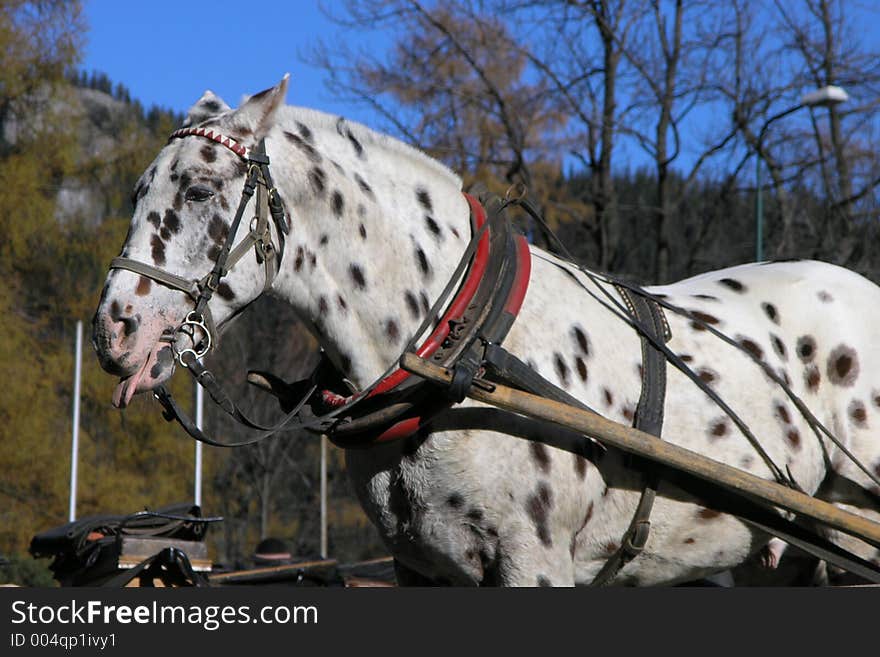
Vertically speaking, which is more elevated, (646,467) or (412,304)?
(412,304)

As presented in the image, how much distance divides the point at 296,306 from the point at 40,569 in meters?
9.93

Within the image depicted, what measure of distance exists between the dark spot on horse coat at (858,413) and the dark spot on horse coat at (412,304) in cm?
167

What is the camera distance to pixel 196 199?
10.8ft

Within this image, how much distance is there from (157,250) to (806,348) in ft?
7.60

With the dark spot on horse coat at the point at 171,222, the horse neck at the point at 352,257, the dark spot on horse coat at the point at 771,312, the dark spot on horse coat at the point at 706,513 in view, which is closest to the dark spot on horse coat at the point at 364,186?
the horse neck at the point at 352,257

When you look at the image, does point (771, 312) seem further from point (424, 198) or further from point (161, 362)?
point (161, 362)

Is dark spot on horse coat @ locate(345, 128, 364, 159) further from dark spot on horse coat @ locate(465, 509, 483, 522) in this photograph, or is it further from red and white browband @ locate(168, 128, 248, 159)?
dark spot on horse coat @ locate(465, 509, 483, 522)

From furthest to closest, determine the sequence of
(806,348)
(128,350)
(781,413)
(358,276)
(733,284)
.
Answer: (733,284)
(806,348)
(781,413)
(358,276)
(128,350)

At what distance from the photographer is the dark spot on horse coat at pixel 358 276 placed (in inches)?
137

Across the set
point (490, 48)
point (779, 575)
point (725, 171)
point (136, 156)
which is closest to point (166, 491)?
point (136, 156)

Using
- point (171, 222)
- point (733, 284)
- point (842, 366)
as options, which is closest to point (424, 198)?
point (171, 222)

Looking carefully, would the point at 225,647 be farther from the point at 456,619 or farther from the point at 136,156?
the point at 136,156

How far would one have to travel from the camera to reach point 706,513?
366cm

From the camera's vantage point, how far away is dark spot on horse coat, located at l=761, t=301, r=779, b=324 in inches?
164
